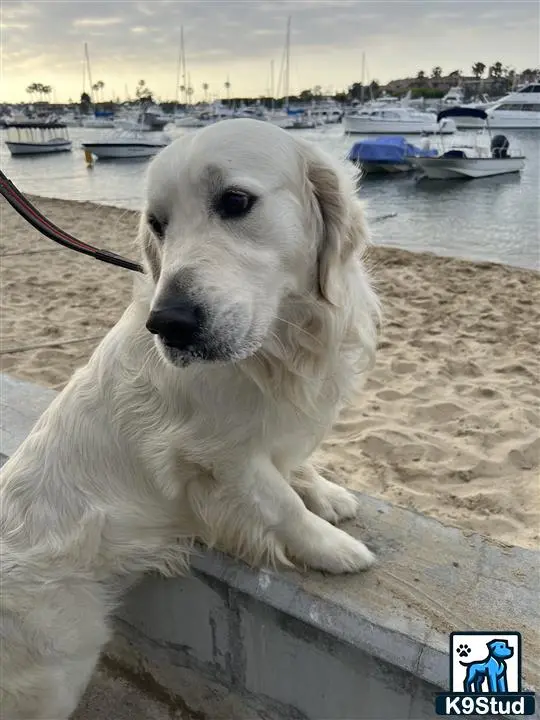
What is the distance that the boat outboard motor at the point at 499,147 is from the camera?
2338cm

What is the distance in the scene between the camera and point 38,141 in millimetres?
45875

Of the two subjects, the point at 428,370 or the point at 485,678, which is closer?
the point at 485,678

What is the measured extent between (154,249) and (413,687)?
1784 mm

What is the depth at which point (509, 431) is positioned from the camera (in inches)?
159

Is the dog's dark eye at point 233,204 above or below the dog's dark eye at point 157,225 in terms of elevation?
above

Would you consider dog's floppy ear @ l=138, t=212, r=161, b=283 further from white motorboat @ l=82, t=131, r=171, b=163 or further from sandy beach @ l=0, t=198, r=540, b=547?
white motorboat @ l=82, t=131, r=171, b=163

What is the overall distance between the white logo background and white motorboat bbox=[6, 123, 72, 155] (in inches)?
1718

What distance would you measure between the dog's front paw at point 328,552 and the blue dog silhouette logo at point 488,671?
487mm

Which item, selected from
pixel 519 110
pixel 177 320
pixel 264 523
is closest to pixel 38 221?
pixel 177 320

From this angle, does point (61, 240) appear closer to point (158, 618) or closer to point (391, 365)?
point (158, 618)

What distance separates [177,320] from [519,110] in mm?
52227

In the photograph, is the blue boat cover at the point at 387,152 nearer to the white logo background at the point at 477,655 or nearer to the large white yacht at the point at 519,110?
the white logo background at the point at 477,655

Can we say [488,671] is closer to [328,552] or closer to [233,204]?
[328,552]

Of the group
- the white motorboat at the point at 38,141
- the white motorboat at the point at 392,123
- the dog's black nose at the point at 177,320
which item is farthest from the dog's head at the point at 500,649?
the white motorboat at the point at 38,141
